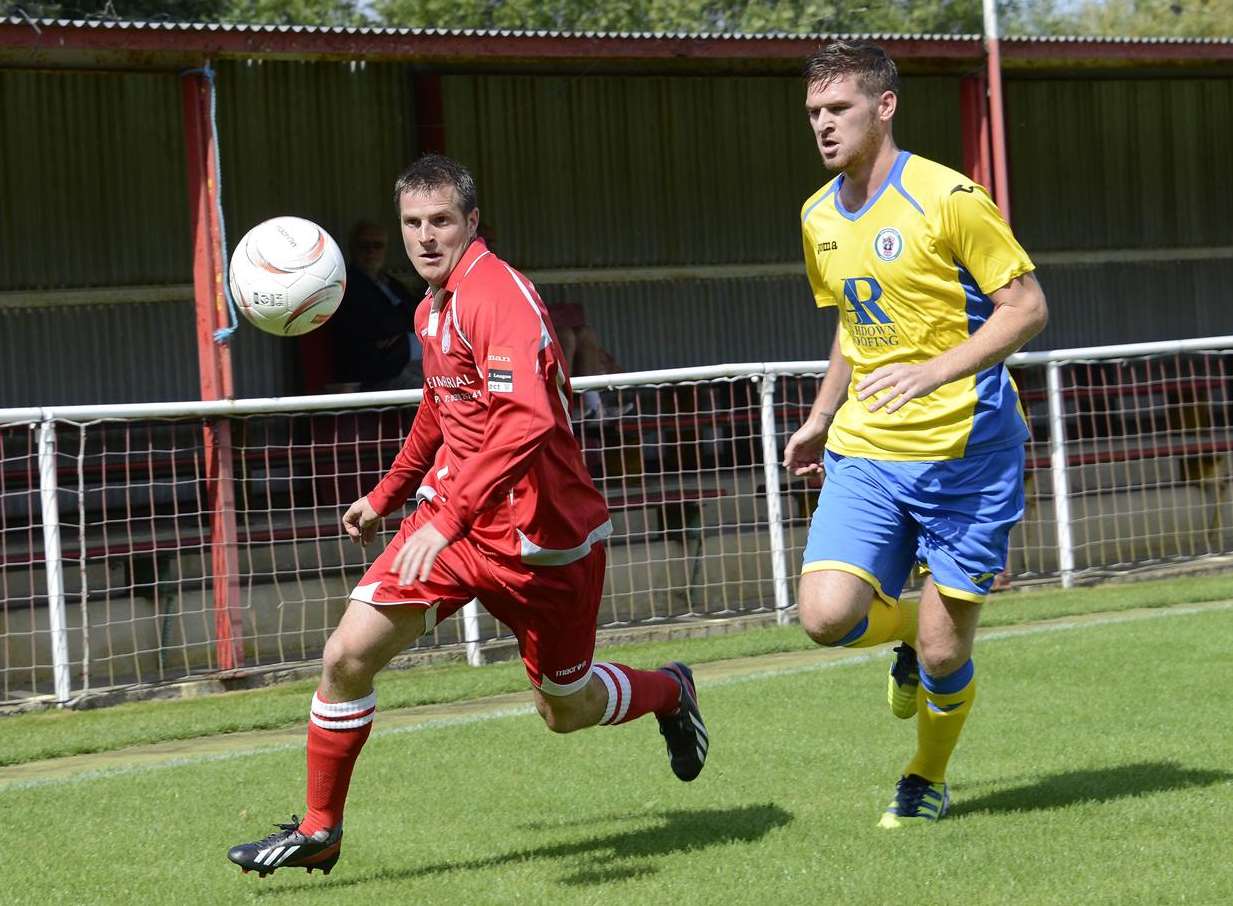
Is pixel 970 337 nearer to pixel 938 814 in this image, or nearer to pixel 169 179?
pixel 938 814

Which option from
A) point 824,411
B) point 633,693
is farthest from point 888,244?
point 633,693

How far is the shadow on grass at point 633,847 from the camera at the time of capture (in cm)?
484

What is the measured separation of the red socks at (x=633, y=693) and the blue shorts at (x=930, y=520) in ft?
2.31

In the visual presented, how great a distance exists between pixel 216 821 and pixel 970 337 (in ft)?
9.79

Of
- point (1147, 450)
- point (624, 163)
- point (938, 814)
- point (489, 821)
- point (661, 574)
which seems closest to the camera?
point (938, 814)

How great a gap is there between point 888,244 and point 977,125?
7287mm

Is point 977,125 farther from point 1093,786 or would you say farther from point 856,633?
point 856,633

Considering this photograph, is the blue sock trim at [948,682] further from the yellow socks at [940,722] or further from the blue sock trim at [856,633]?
the blue sock trim at [856,633]

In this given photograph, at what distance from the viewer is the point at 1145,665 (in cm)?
786

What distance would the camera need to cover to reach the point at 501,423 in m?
4.48

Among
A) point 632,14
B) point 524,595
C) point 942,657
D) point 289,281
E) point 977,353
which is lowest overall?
point 942,657

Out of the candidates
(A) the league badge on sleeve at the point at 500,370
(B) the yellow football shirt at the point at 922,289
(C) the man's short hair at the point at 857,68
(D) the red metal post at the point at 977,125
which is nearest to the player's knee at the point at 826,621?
(B) the yellow football shirt at the point at 922,289

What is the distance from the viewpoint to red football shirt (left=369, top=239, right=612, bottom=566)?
445 centimetres

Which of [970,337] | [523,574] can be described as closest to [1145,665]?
[970,337]
